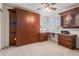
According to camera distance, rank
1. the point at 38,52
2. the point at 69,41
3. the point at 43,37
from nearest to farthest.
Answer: the point at 38,52, the point at 69,41, the point at 43,37

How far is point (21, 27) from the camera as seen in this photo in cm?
574

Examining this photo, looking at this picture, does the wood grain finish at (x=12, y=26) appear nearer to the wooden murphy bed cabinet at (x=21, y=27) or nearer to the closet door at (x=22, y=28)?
the wooden murphy bed cabinet at (x=21, y=27)

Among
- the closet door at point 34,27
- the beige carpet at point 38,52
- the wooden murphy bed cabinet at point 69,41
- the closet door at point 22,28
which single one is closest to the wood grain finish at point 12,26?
the closet door at point 22,28

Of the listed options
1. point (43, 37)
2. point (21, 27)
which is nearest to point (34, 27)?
point (43, 37)

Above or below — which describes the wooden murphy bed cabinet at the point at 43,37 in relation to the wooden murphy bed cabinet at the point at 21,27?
below

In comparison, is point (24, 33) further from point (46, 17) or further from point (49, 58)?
point (49, 58)

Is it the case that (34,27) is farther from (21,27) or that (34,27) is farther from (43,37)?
(21,27)

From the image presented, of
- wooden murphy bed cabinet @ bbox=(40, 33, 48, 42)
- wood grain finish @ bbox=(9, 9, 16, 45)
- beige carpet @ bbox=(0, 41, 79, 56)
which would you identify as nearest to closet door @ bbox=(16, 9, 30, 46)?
wood grain finish @ bbox=(9, 9, 16, 45)

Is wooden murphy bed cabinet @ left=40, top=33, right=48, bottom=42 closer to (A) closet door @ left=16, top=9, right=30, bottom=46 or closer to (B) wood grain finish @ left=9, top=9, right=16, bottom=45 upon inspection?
(A) closet door @ left=16, top=9, right=30, bottom=46

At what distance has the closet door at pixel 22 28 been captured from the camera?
18.1 ft

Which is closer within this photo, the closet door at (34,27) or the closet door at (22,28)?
the closet door at (22,28)

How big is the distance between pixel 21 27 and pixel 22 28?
10 centimetres

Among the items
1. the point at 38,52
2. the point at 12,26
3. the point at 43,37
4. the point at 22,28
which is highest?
the point at 12,26

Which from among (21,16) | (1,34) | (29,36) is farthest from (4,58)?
(29,36)
